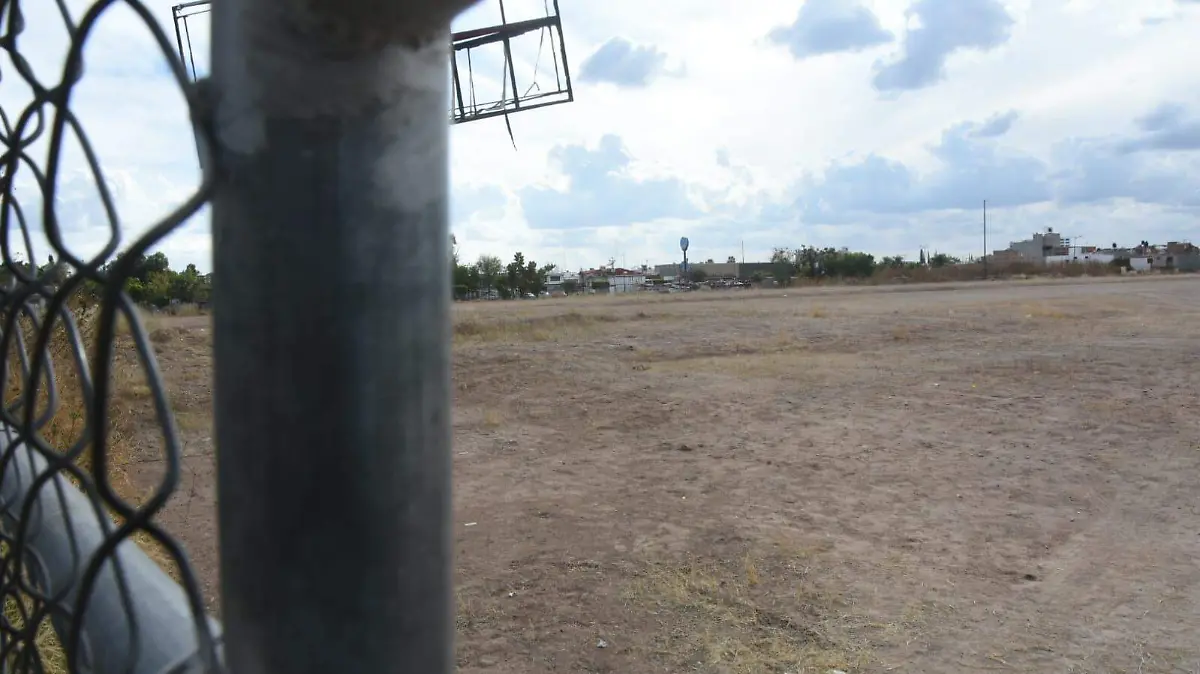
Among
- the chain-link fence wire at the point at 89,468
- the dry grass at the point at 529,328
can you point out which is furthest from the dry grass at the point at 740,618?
the dry grass at the point at 529,328

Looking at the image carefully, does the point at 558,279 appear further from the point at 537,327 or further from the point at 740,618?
the point at 740,618

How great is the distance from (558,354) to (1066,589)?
9587 millimetres

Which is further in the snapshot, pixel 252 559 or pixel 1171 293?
pixel 1171 293

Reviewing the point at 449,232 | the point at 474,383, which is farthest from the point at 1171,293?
the point at 449,232

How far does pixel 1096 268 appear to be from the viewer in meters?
64.7

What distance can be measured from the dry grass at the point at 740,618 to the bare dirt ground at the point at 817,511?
1cm

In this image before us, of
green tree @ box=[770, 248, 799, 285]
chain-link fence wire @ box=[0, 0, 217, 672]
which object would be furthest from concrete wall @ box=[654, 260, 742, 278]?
chain-link fence wire @ box=[0, 0, 217, 672]

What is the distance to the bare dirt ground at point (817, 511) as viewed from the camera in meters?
4.27

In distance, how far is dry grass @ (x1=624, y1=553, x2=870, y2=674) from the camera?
13.3ft

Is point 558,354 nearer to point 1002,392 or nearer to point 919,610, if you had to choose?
point 1002,392

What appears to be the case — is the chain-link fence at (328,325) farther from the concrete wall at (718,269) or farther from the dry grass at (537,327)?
the concrete wall at (718,269)

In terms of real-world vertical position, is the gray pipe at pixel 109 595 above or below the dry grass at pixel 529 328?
above

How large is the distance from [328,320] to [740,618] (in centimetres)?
424

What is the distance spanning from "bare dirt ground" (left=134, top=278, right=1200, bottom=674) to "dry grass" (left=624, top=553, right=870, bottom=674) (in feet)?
0.05
